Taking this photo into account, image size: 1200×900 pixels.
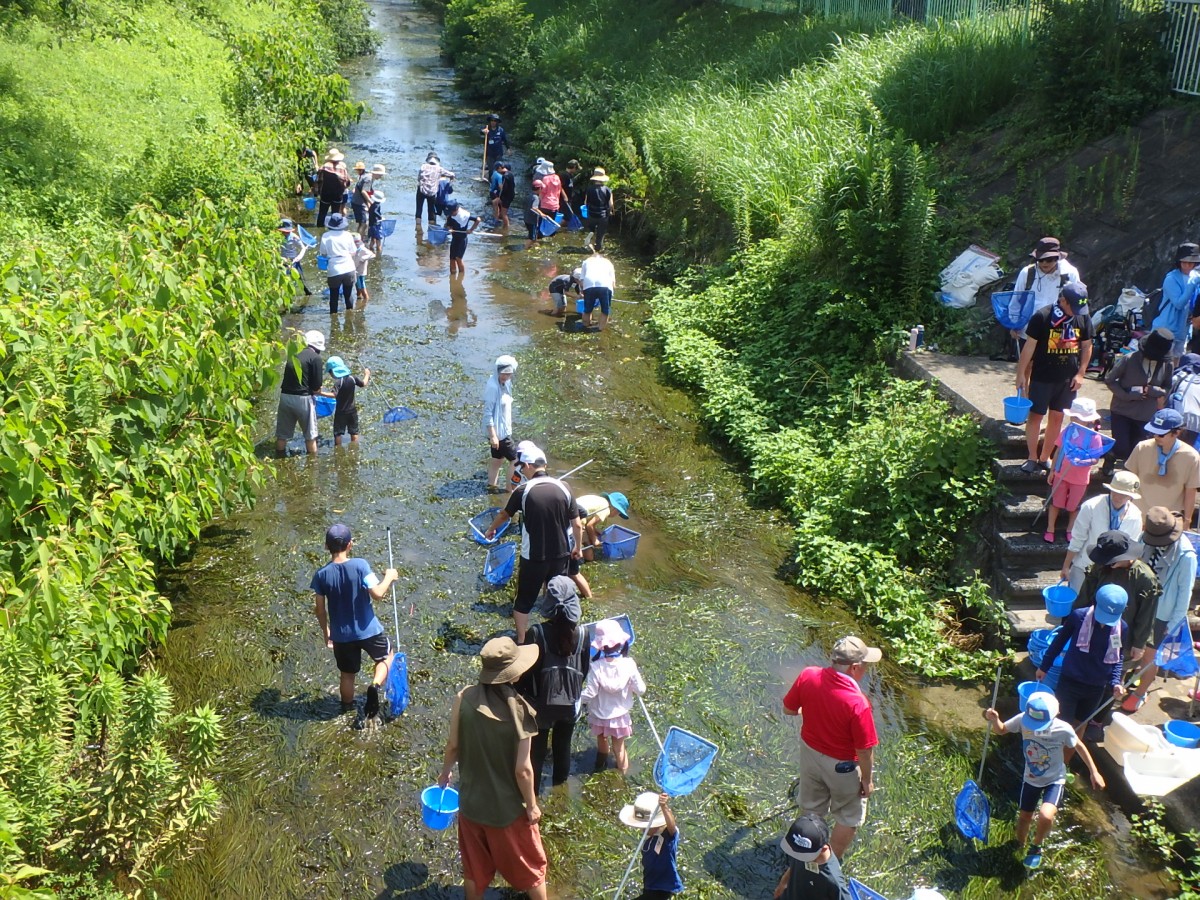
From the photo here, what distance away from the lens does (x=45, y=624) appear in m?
6.00

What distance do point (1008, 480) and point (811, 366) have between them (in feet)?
12.1

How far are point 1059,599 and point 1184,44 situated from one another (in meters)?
9.50

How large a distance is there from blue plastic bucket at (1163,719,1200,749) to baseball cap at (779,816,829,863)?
10.2ft

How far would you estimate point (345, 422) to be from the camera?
38.3 feet

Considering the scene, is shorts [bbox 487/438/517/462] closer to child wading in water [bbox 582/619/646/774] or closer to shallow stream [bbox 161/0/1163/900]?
shallow stream [bbox 161/0/1163/900]

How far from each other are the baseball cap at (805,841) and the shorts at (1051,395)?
5044 millimetres

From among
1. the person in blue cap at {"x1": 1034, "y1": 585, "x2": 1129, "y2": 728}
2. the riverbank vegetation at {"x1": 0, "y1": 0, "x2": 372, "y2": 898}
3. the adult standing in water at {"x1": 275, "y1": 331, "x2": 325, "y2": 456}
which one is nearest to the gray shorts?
the adult standing in water at {"x1": 275, "y1": 331, "x2": 325, "y2": 456}

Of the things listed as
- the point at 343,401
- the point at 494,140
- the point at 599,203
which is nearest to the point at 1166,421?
the point at 343,401

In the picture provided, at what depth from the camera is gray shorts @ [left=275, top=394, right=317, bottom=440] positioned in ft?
36.9

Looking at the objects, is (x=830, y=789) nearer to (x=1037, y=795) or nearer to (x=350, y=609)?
(x=1037, y=795)

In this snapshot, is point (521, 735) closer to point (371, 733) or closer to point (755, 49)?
point (371, 733)

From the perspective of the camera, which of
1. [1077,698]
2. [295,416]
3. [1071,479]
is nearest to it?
[1077,698]

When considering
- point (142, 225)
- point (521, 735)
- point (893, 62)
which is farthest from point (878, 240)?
point (521, 735)

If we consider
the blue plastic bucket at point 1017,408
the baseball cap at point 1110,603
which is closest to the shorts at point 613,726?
the baseball cap at point 1110,603
